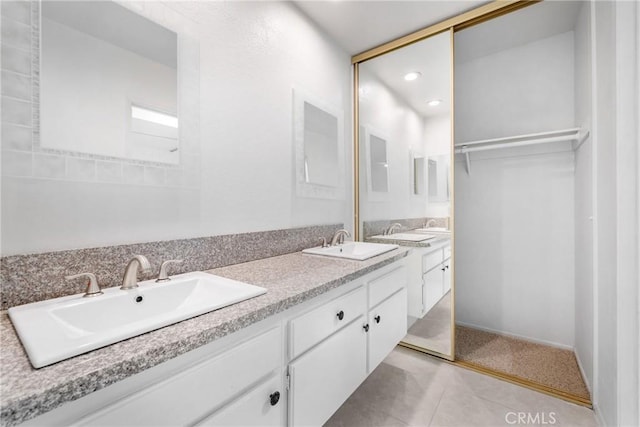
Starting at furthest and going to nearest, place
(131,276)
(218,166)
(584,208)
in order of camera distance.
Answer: (584,208)
(218,166)
(131,276)

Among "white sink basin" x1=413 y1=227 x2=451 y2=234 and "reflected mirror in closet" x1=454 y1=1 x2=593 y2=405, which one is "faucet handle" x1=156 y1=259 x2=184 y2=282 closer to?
"white sink basin" x1=413 y1=227 x2=451 y2=234

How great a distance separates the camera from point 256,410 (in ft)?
2.75

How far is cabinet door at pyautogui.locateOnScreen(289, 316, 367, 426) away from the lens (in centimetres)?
99

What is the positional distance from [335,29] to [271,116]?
1.05 metres

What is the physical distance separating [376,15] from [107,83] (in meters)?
1.81

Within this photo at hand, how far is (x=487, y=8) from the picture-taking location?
189 cm

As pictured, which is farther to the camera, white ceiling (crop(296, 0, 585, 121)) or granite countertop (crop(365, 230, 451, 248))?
granite countertop (crop(365, 230, 451, 248))

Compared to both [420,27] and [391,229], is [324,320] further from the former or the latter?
[420,27]

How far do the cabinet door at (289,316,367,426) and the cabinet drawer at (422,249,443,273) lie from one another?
3.05 feet

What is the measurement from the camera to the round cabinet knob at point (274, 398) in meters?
0.88

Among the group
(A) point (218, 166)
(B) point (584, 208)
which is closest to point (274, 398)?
(A) point (218, 166)

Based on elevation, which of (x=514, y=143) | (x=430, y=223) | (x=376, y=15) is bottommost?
(x=430, y=223)

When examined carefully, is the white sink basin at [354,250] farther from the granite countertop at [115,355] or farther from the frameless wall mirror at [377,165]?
the frameless wall mirror at [377,165]

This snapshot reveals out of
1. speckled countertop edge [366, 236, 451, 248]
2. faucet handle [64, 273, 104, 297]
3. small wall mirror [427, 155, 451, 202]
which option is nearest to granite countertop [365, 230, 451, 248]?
speckled countertop edge [366, 236, 451, 248]
